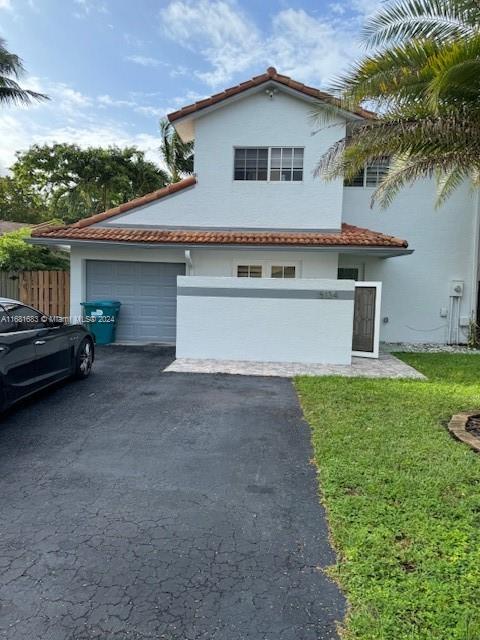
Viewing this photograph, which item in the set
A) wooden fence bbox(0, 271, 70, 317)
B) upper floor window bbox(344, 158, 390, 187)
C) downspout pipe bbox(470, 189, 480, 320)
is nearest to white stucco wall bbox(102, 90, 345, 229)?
upper floor window bbox(344, 158, 390, 187)

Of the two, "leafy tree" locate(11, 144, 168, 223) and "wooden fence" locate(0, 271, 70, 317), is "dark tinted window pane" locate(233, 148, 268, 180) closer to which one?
"wooden fence" locate(0, 271, 70, 317)

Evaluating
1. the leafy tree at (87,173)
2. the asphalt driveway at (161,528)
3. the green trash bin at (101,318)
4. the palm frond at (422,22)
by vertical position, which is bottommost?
the asphalt driveway at (161,528)

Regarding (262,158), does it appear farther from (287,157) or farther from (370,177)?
(370,177)

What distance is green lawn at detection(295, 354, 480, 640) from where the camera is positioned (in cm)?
242

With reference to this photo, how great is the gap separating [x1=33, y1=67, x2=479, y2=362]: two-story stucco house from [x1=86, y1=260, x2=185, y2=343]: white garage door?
0.03m

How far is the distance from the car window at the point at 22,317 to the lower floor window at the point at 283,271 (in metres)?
7.13

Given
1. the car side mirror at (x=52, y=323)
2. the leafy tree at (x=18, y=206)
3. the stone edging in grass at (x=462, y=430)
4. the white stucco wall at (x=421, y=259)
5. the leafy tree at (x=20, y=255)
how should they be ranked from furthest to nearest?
the leafy tree at (x=18, y=206), the leafy tree at (x=20, y=255), the white stucco wall at (x=421, y=259), the car side mirror at (x=52, y=323), the stone edging in grass at (x=462, y=430)

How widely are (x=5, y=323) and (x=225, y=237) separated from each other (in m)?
6.79

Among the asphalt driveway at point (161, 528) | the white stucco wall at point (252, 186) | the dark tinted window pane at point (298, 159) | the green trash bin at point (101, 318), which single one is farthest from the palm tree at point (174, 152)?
the asphalt driveway at point (161, 528)

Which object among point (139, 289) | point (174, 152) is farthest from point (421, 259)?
point (174, 152)

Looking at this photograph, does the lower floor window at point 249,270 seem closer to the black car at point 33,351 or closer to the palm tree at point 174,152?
the black car at point 33,351

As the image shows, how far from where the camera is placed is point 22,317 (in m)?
6.69

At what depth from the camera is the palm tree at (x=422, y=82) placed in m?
5.37

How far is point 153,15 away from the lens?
40.5 feet
